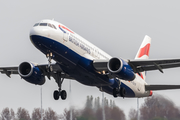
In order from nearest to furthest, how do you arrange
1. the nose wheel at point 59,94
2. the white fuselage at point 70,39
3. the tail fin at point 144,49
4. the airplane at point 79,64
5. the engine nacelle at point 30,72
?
1. the white fuselage at point 70,39
2. the airplane at point 79,64
3. the engine nacelle at point 30,72
4. the nose wheel at point 59,94
5. the tail fin at point 144,49

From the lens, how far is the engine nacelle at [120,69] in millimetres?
35438

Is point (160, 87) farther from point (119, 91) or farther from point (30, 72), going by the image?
point (30, 72)

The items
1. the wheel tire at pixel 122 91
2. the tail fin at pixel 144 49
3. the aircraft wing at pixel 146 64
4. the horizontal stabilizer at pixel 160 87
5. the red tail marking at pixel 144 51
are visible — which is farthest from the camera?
the red tail marking at pixel 144 51

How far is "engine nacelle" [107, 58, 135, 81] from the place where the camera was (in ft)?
116

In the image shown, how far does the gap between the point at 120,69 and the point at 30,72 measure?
28.9 ft

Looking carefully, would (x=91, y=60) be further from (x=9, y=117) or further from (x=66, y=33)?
(x=9, y=117)

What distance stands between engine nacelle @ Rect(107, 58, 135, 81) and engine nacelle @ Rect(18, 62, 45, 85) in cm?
745

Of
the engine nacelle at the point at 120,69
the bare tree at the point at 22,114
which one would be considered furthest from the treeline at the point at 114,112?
the engine nacelle at the point at 120,69

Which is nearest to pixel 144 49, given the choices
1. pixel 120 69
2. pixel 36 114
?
pixel 120 69

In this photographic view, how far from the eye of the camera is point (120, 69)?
116ft

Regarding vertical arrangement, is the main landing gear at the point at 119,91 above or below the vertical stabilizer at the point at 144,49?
below

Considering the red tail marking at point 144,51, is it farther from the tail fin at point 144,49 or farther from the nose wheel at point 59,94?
the nose wheel at point 59,94

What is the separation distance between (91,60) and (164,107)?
11387 mm

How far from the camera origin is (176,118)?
4169cm
